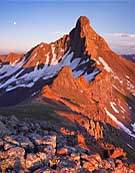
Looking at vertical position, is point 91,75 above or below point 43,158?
above

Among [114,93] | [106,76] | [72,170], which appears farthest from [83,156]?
[114,93]

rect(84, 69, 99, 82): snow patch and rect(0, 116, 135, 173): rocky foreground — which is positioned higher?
rect(84, 69, 99, 82): snow patch

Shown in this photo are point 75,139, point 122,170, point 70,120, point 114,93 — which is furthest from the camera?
point 114,93

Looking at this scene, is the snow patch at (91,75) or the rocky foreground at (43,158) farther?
the snow patch at (91,75)

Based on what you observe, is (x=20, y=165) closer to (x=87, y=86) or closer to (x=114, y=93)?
(x=87, y=86)

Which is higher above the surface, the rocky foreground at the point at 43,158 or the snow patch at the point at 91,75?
the snow patch at the point at 91,75

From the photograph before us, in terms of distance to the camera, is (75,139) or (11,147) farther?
(75,139)

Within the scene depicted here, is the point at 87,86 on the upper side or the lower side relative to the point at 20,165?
upper

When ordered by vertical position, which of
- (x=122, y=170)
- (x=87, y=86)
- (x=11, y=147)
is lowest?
(x=122, y=170)

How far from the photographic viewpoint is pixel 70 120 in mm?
68188

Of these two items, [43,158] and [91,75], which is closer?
[43,158]

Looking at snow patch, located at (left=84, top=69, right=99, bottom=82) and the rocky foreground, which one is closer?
the rocky foreground

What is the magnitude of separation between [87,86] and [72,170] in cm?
13808

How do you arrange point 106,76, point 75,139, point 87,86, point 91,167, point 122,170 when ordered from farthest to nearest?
point 106,76
point 87,86
point 75,139
point 122,170
point 91,167
